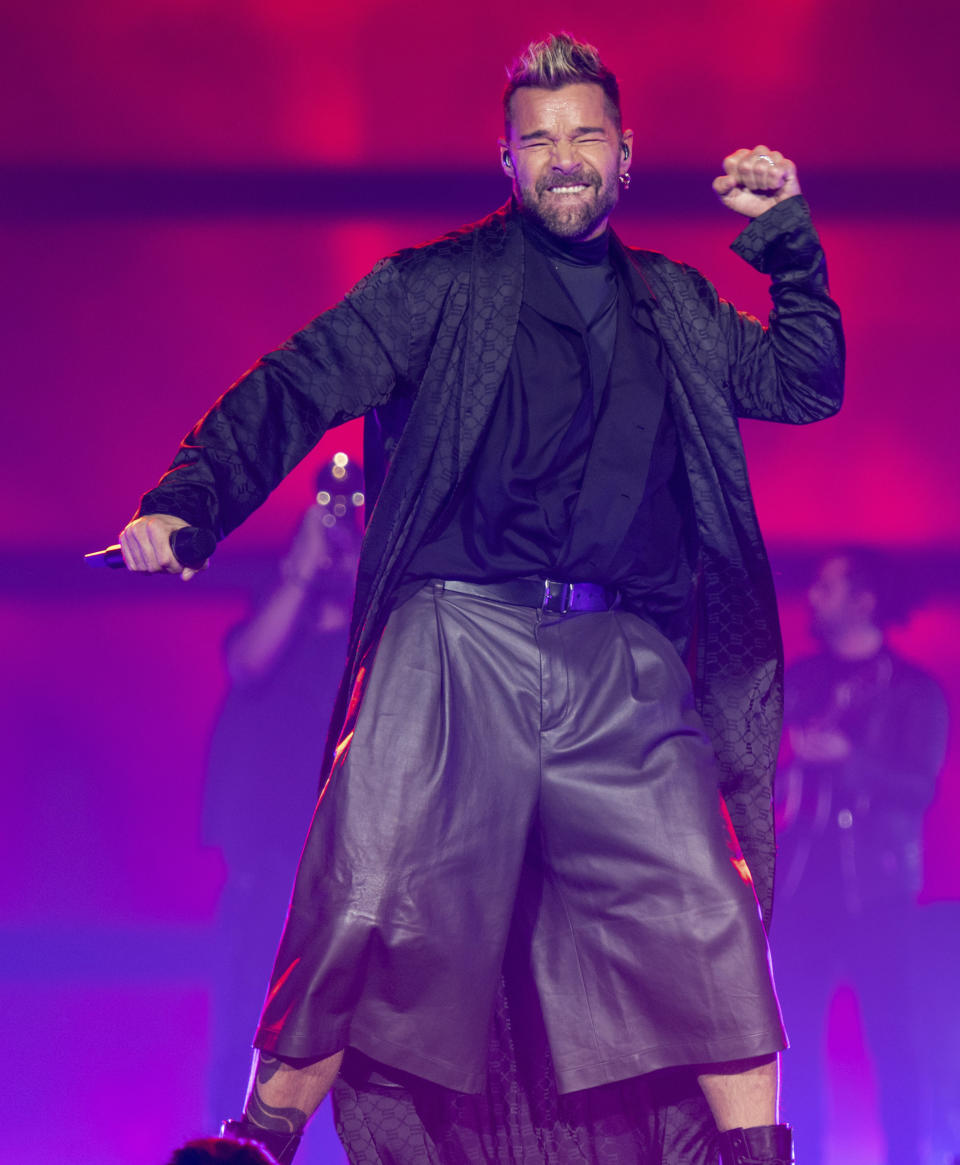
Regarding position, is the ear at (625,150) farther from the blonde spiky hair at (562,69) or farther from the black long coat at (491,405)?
the black long coat at (491,405)

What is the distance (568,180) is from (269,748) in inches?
72.7

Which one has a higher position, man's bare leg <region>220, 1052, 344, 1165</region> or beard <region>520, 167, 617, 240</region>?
beard <region>520, 167, 617, 240</region>

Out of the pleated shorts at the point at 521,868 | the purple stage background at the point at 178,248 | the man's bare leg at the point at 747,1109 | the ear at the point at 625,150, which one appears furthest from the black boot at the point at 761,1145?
the purple stage background at the point at 178,248

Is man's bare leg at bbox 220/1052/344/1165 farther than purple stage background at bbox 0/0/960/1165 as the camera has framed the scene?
No

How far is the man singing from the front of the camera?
1761 mm

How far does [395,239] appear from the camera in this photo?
11.4ft

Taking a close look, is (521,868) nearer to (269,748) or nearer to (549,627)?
(549,627)

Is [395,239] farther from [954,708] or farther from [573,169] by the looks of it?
[954,708]

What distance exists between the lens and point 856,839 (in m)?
3.76

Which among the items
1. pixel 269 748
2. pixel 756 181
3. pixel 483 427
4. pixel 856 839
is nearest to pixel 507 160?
pixel 756 181

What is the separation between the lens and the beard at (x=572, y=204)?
2029 millimetres

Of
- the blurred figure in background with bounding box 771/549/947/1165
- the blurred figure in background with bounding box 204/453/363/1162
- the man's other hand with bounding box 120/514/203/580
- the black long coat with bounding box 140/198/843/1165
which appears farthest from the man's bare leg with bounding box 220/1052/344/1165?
the blurred figure in background with bounding box 771/549/947/1165

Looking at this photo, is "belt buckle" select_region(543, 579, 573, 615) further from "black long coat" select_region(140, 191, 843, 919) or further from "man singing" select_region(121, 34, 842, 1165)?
"black long coat" select_region(140, 191, 843, 919)

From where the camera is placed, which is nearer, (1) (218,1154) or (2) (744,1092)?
(1) (218,1154)
